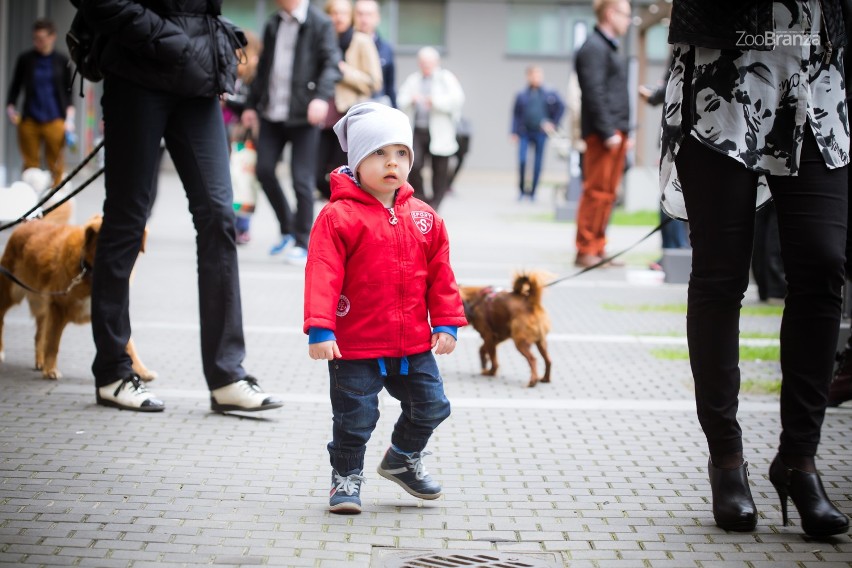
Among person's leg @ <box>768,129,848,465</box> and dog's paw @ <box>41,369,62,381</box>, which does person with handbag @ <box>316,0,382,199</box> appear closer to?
dog's paw @ <box>41,369,62,381</box>

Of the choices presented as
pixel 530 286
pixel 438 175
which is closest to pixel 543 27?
pixel 438 175

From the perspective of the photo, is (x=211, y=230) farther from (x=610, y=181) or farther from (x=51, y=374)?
(x=610, y=181)

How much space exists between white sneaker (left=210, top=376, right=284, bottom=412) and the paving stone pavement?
0.18ft

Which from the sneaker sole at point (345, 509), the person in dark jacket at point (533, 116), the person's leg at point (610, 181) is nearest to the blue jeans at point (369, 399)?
the sneaker sole at point (345, 509)

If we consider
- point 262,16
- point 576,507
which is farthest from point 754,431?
point 262,16

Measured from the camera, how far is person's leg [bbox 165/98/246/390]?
5047mm

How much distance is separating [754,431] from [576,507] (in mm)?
1375

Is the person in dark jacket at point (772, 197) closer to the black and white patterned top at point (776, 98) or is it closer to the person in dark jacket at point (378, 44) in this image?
the black and white patterned top at point (776, 98)

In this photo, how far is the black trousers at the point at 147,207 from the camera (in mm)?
5027

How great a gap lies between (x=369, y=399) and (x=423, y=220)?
1.92ft

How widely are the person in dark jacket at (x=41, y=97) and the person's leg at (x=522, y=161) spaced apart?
8.54 m

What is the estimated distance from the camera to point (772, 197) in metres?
3.76

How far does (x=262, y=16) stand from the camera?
96.9ft

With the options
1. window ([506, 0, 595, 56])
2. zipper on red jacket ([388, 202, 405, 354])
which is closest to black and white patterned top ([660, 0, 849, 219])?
zipper on red jacket ([388, 202, 405, 354])
